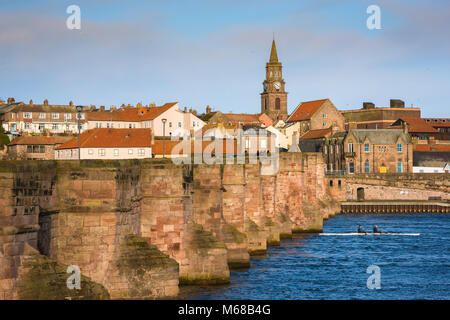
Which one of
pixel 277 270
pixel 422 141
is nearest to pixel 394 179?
pixel 422 141

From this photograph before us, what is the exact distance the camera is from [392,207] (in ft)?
429

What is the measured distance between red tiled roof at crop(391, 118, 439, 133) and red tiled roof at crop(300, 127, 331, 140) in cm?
2333

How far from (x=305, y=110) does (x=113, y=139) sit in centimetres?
8172

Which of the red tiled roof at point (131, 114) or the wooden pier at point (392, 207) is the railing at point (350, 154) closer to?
the wooden pier at point (392, 207)

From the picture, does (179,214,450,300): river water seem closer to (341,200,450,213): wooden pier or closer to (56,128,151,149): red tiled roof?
(56,128,151,149): red tiled roof

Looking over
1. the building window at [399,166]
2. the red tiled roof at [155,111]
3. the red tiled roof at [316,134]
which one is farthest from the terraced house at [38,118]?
the building window at [399,166]

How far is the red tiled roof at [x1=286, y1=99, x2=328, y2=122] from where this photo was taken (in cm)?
17875

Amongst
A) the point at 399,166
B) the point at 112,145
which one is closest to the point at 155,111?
the point at 112,145

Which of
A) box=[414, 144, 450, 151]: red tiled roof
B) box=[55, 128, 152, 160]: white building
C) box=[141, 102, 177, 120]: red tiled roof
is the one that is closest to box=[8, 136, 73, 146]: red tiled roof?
box=[55, 128, 152, 160]: white building

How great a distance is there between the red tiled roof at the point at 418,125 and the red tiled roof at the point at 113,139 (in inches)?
3349
